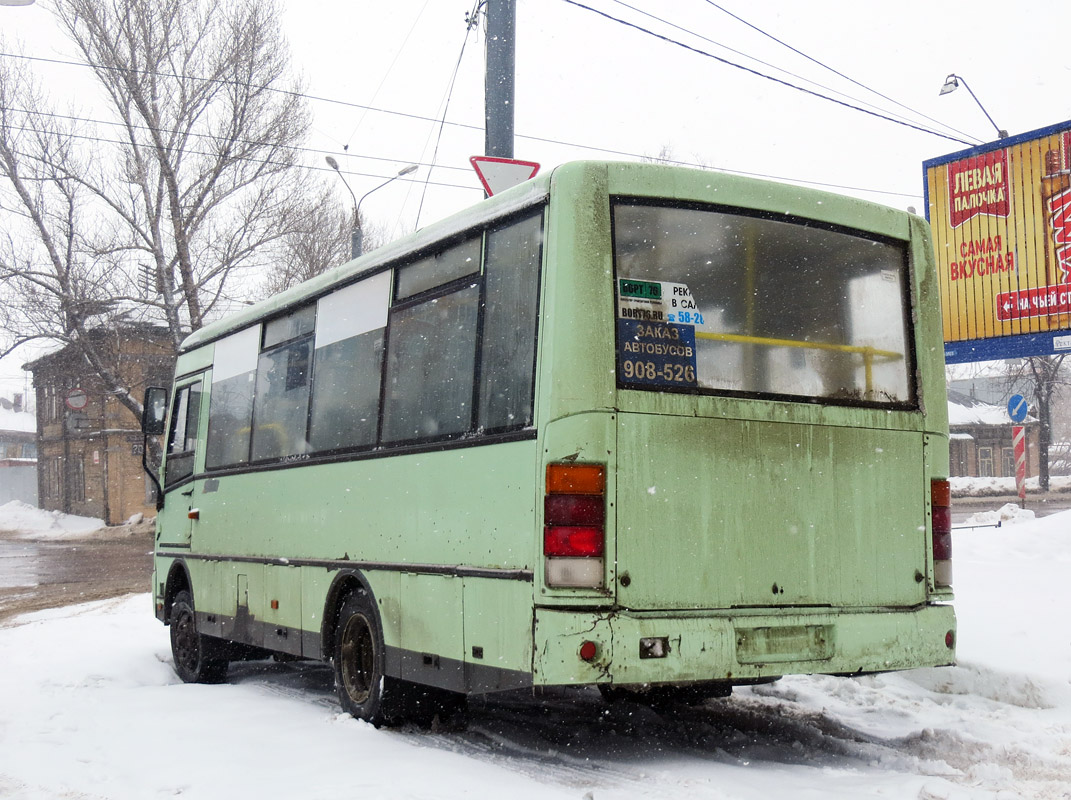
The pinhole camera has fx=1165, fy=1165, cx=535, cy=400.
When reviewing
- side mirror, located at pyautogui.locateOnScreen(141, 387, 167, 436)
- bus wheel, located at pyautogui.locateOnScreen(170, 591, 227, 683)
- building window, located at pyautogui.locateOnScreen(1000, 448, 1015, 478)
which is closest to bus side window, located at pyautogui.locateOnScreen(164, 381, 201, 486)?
side mirror, located at pyautogui.locateOnScreen(141, 387, 167, 436)

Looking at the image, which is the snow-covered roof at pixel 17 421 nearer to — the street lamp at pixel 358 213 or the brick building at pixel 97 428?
the brick building at pixel 97 428

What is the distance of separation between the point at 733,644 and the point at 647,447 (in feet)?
3.30

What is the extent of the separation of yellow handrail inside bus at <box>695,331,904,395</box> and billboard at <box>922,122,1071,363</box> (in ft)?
45.4

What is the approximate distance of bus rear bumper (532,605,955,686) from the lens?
517 centimetres

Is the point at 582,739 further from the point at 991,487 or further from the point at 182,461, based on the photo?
the point at 991,487

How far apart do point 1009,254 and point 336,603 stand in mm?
15292

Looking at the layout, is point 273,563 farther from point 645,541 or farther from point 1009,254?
→ point 1009,254

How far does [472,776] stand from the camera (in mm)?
5297

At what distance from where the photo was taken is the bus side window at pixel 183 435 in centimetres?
1080

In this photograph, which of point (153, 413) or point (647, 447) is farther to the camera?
point (153, 413)

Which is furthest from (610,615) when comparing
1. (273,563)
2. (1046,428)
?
(1046,428)

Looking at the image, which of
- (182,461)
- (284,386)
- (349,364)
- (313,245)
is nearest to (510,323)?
(349,364)

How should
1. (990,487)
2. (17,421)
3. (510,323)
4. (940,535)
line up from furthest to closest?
1. (17,421)
2. (990,487)
3. (940,535)
4. (510,323)

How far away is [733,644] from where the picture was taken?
5449 mm
